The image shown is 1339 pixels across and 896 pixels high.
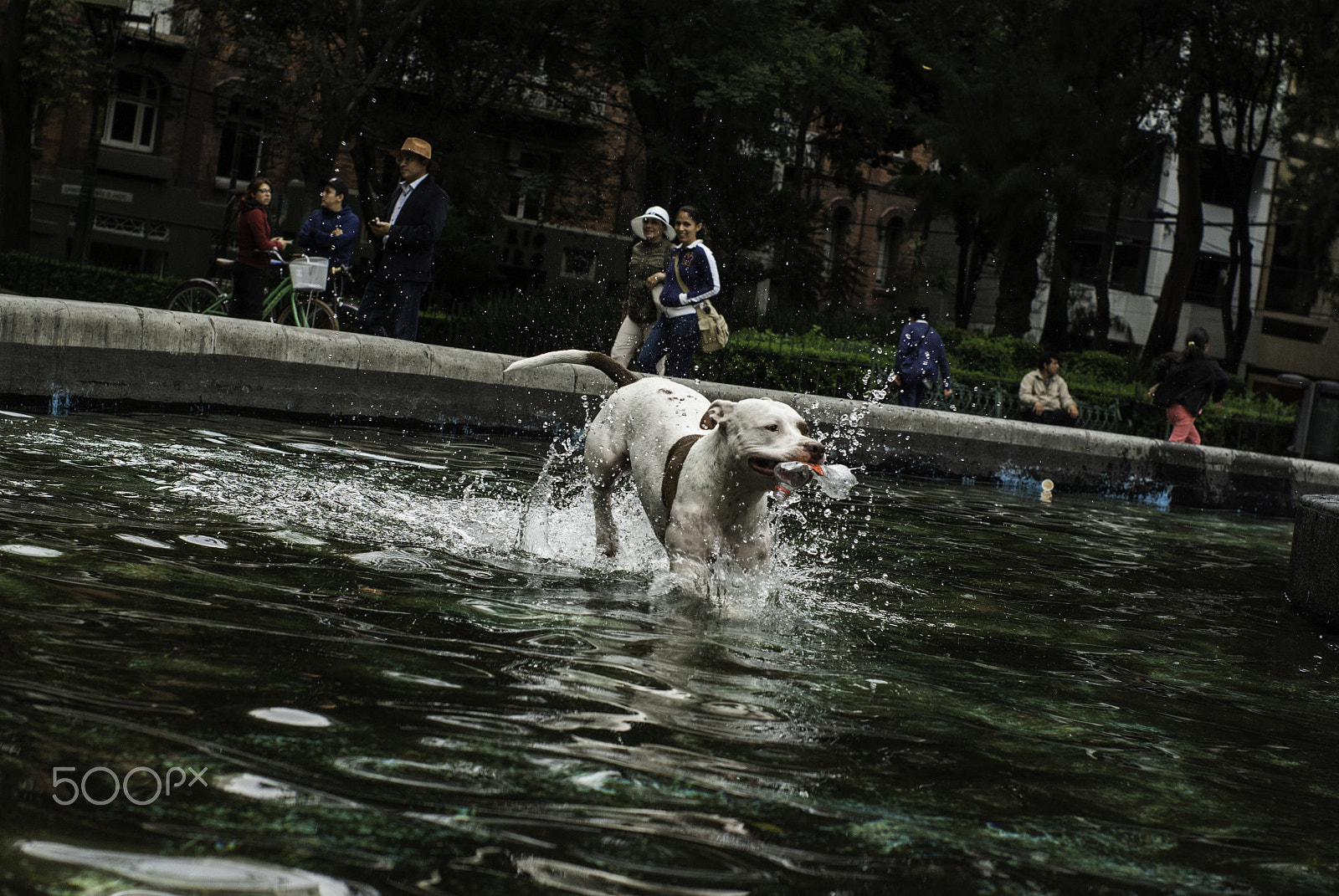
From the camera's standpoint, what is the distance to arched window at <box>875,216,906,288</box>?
4759 cm

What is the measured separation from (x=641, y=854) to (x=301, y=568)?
2.80m

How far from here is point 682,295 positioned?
1077 centimetres

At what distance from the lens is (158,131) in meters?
35.9

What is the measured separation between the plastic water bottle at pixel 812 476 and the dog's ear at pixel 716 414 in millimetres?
356

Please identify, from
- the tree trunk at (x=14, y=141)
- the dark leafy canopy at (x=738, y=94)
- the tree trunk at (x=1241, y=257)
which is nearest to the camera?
the dark leafy canopy at (x=738, y=94)

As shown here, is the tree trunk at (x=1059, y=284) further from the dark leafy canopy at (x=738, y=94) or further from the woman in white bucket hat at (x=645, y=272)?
the woman in white bucket hat at (x=645, y=272)

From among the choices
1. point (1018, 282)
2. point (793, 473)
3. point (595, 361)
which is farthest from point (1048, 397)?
point (793, 473)

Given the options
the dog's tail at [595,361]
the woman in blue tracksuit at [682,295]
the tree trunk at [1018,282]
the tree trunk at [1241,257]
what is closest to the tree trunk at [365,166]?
the woman in blue tracksuit at [682,295]

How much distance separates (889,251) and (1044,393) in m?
32.1

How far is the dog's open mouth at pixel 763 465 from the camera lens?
4984 millimetres

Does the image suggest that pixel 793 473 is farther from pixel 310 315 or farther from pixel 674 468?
pixel 310 315

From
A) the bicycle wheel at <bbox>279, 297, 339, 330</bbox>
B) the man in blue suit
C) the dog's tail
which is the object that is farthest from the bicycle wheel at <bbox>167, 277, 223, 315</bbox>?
the dog's tail

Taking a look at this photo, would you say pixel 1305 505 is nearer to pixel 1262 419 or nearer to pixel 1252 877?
pixel 1252 877

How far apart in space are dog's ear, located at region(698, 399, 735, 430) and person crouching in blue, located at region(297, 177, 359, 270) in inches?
334
